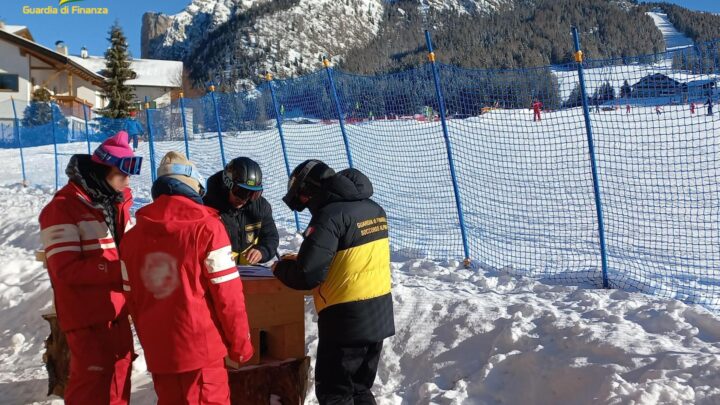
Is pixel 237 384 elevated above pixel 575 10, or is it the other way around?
pixel 575 10

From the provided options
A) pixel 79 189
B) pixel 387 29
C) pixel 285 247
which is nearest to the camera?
pixel 79 189

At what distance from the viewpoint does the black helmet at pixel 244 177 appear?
13.2ft

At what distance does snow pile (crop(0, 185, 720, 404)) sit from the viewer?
3834 millimetres

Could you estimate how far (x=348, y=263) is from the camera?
Answer: 3305 millimetres

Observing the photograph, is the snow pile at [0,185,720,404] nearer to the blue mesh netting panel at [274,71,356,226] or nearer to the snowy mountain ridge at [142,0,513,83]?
the blue mesh netting panel at [274,71,356,226]

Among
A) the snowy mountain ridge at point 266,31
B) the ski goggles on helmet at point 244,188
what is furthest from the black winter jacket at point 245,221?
the snowy mountain ridge at point 266,31

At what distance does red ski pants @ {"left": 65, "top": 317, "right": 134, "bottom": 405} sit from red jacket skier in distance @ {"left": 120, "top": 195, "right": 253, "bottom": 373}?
25.6 inches

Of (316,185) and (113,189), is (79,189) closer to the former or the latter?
(113,189)

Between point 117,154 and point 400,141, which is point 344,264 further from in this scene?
point 400,141

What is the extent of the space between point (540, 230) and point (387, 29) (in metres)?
171

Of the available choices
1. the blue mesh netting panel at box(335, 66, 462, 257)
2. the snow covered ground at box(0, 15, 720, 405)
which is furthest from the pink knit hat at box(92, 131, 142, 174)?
the blue mesh netting panel at box(335, 66, 462, 257)

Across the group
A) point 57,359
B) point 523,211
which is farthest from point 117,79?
point 57,359

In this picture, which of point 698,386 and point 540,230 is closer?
point 698,386

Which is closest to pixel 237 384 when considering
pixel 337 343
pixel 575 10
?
pixel 337 343
